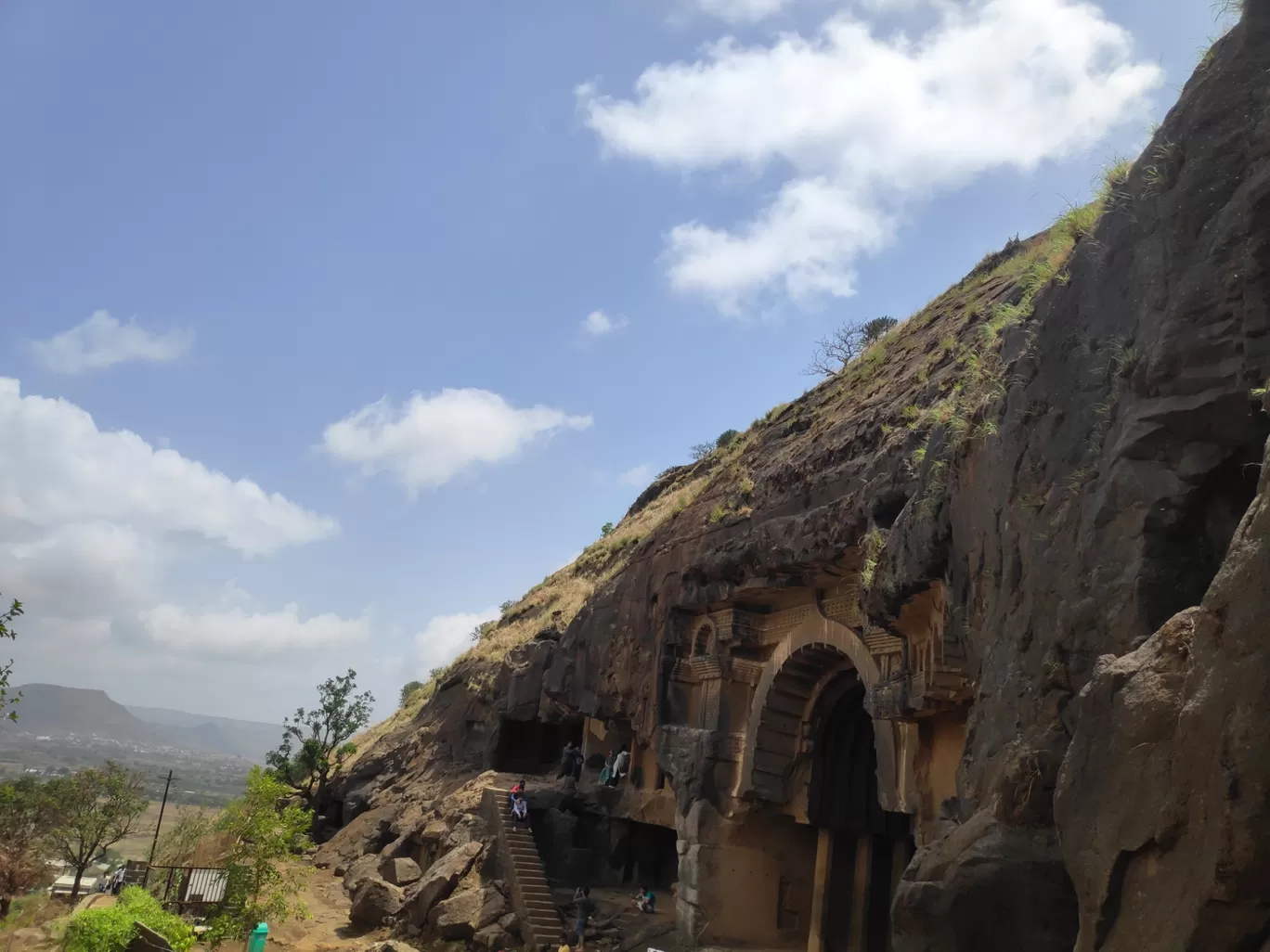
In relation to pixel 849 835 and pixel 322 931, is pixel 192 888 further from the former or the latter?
pixel 849 835

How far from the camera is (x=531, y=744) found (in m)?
29.3

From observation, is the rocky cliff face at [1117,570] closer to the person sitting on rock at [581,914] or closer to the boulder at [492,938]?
the person sitting on rock at [581,914]

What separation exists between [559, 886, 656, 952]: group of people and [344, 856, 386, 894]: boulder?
5955 mm

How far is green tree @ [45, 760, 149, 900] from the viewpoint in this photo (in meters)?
33.7

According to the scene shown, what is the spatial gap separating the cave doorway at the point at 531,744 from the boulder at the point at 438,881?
23.2ft

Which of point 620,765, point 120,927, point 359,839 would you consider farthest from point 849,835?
point 359,839

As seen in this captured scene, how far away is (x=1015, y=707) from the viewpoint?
22.6 ft

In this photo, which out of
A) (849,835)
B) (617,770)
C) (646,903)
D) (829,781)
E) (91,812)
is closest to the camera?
(829,781)

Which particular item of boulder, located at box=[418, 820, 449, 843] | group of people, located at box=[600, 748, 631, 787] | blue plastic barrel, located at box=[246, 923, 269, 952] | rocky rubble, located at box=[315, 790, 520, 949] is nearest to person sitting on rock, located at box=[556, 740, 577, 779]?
group of people, located at box=[600, 748, 631, 787]

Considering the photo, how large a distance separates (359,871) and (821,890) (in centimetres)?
1349

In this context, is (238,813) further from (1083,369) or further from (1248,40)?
(1248,40)

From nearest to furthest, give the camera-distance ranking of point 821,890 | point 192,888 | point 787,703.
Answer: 1. point 821,890
2. point 787,703
3. point 192,888

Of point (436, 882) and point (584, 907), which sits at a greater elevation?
point (584, 907)

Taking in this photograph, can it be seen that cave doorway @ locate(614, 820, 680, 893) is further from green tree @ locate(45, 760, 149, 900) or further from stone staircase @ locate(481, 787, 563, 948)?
green tree @ locate(45, 760, 149, 900)
